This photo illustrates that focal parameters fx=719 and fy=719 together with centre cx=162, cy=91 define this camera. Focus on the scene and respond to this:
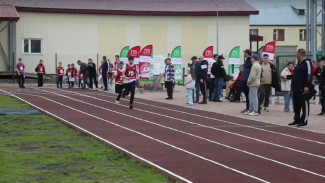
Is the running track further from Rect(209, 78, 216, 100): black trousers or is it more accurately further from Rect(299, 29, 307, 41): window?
Rect(299, 29, 307, 41): window

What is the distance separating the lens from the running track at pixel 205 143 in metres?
11.2

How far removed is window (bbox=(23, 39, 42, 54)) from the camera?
5188 centimetres

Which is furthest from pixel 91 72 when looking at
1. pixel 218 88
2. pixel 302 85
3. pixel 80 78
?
pixel 302 85

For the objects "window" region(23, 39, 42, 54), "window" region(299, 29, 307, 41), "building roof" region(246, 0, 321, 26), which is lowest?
"window" region(23, 39, 42, 54)

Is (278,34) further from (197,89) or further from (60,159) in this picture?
Answer: (60,159)

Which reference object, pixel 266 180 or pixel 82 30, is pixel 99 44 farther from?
pixel 266 180

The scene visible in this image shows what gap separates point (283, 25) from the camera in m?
87.9

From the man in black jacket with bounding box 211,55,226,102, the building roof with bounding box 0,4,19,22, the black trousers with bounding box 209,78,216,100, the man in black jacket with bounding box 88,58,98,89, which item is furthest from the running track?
the building roof with bounding box 0,4,19,22

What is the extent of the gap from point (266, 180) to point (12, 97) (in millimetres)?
21299

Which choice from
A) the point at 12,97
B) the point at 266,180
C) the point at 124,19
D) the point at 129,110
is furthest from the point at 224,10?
the point at 266,180

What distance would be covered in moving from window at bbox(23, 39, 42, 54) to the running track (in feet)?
92.2

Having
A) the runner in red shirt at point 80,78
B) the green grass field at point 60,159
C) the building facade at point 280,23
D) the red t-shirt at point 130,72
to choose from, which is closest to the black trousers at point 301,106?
the green grass field at point 60,159

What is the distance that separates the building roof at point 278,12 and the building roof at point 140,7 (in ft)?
98.1

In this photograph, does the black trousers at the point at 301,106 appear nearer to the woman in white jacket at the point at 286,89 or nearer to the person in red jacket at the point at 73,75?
the woman in white jacket at the point at 286,89
